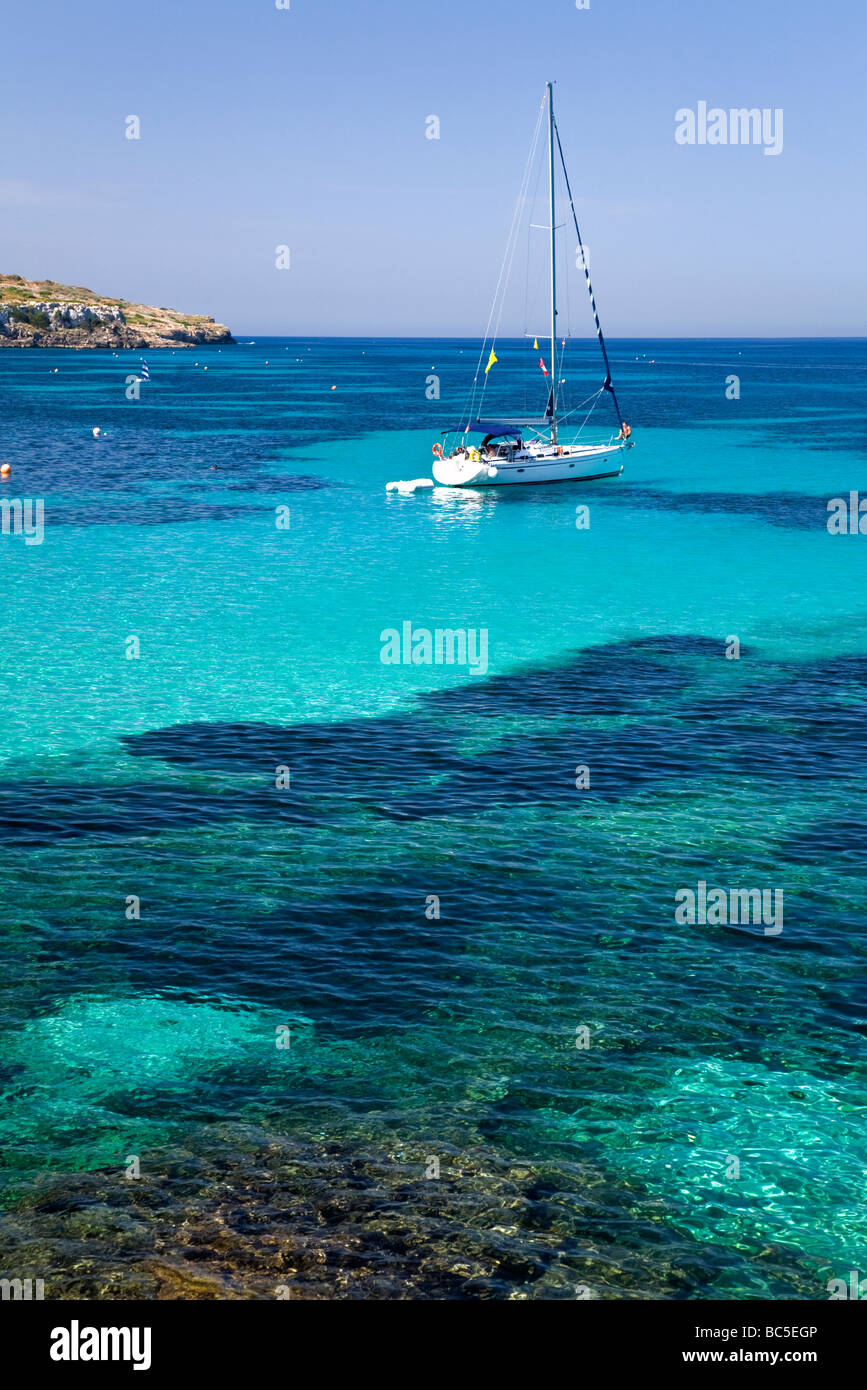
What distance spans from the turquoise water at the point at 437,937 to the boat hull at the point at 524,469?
27390 mm

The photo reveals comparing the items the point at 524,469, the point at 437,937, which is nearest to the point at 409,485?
the point at 524,469

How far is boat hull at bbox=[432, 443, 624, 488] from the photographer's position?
79188mm

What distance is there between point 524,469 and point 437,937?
200 ft

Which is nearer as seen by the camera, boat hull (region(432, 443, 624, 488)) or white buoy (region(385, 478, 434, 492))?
boat hull (region(432, 443, 624, 488))

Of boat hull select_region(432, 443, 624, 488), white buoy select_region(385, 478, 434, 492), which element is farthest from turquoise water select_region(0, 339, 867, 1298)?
white buoy select_region(385, 478, 434, 492)

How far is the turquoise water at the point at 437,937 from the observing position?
49.7 feet

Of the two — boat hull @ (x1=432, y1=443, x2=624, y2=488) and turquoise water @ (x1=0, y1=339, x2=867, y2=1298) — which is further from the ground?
boat hull @ (x1=432, y1=443, x2=624, y2=488)

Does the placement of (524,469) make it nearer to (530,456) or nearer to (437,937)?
(530,456)

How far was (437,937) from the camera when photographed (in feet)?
72.9

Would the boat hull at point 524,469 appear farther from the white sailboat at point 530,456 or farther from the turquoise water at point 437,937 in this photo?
the turquoise water at point 437,937

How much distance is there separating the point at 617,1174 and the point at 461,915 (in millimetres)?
7470

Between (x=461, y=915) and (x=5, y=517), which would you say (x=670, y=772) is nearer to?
(x=461, y=915)

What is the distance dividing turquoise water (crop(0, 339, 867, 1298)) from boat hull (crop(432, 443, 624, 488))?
27390 millimetres

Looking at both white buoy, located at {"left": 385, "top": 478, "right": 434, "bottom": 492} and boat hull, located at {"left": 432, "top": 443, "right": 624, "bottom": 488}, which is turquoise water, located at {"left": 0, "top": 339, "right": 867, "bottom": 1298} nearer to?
boat hull, located at {"left": 432, "top": 443, "right": 624, "bottom": 488}
